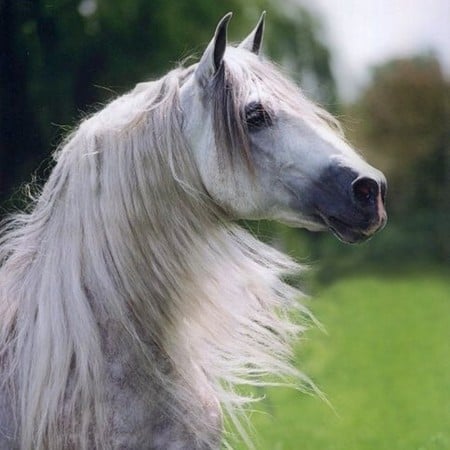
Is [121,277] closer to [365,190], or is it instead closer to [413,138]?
[365,190]

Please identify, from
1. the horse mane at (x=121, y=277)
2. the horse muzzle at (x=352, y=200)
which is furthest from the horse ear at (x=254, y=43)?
the horse muzzle at (x=352, y=200)

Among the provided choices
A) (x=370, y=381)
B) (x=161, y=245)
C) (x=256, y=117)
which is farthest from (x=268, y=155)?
(x=370, y=381)

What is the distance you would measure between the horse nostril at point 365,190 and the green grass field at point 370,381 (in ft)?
3.43

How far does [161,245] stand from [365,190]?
1.90 ft

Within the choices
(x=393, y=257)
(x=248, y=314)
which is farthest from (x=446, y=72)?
(x=248, y=314)

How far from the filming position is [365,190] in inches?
107

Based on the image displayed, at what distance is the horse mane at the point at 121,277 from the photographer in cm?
279

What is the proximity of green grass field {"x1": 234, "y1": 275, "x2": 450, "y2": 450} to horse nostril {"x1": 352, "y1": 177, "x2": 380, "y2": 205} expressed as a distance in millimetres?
1044

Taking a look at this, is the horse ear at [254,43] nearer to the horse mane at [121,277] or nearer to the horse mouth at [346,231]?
the horse mane at [121,277]

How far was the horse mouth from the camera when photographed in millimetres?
2773

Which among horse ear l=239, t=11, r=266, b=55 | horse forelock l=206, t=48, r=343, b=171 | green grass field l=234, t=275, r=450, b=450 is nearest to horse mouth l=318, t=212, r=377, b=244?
horse forelock l=206, t=48, r=343, b=171

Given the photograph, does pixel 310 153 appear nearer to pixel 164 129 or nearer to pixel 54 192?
pixel 164 129

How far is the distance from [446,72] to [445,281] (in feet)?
38.6

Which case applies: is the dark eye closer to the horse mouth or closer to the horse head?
the horse head
